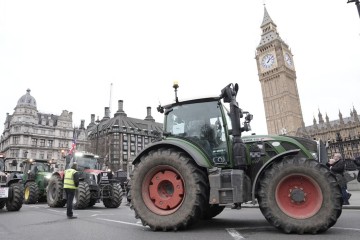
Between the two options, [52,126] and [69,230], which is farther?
[52,126]

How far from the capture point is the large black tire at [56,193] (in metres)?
12.2

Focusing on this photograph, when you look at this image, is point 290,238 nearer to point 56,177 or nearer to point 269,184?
point 269,184

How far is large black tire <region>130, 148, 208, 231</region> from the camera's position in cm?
502

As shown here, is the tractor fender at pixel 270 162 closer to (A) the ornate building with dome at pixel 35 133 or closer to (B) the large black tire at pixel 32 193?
(B) the large black tire at pixel 32 193

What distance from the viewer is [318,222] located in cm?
436

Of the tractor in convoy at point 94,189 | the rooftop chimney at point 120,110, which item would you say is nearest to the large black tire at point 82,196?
the tractor in convoy at point 94,189

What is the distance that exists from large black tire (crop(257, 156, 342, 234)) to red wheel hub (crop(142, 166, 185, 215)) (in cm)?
154

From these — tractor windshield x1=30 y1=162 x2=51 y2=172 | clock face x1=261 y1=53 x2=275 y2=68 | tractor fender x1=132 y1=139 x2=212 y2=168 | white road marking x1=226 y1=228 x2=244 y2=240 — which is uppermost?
clock face x1=261 y1=53 x2=275 y2=68

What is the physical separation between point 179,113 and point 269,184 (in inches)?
97.2

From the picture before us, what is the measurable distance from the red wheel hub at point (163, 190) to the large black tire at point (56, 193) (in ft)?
26.5

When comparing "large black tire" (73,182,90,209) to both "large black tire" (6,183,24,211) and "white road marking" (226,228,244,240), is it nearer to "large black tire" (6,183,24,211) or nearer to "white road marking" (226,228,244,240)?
"large black tire" (6,183,24,211)

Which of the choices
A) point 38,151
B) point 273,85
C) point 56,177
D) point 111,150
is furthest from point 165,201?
point 273,85

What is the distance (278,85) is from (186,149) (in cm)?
10126

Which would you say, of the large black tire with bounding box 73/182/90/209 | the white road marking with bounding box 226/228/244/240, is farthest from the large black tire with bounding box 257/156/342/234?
the large black tire with bounding box 73/182/90/209
